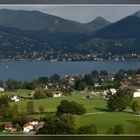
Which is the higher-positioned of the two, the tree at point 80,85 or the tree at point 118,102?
the tree at point 80,85

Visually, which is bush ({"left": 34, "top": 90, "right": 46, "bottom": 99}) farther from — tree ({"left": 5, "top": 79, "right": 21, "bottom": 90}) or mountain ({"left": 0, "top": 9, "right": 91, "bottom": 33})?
mountain ({"left": 0, "top": 9, "right": 91, "bottom": 33})

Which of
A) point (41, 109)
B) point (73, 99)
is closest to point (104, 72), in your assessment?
point (73, 99)

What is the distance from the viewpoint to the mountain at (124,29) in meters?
3.38

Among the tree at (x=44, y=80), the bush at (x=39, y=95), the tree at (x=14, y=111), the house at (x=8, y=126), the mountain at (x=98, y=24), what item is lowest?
the house at (x=8, y=126)

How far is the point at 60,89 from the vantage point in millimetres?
3406

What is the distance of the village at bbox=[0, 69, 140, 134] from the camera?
3381 millimetres

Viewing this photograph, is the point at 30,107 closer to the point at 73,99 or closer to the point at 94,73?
the point at 73,99

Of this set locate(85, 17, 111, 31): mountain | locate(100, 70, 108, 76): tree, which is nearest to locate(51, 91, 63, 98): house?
locate(100, 70, 108, 76): tree

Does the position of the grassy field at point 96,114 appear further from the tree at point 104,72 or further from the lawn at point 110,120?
the tree at point 104,72

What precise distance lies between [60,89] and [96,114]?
13.4 inches

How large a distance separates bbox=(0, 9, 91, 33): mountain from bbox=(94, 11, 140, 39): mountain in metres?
0.15

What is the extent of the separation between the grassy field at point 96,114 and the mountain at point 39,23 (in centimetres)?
51

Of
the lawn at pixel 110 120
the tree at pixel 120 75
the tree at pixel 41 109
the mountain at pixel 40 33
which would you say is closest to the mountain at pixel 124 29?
the mountain at pixel 40 33

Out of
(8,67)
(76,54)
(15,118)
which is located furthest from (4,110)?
(76,54)
